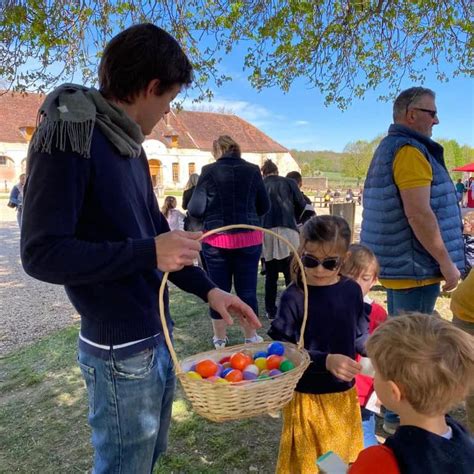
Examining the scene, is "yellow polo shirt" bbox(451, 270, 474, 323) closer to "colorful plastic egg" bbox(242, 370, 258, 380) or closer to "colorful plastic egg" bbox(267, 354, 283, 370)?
"colorful plastic egg" bbox(267, 354, 283, 370)

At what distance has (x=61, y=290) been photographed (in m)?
7.13

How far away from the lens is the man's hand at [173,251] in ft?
4.09

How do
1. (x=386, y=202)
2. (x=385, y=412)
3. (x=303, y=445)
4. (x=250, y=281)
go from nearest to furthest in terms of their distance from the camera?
(x=303, y=445), (x=386, y=202), (x=385, y=412), (x=250, y=281)

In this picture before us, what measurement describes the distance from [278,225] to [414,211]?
2.54 m

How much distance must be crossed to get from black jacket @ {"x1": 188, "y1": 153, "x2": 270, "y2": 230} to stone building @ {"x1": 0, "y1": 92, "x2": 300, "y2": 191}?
2673cm

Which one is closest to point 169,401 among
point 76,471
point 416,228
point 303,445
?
point 303,445

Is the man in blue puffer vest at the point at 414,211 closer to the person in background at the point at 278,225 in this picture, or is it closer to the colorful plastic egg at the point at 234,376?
the colorful plastic egg at the point at 234,376

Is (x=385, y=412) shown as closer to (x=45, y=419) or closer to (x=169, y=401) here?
(x=169, y=401)

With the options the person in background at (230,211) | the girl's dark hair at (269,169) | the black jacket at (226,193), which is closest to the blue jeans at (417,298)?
the person in background at (230,211)

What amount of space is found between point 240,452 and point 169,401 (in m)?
1.19

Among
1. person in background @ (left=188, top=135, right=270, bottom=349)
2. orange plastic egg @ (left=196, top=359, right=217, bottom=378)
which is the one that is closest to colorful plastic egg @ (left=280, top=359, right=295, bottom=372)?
orange plastic egg @ (left=196, top=359, right=217, bottom=378)

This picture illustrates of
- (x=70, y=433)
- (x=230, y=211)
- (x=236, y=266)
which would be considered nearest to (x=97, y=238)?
(x=70, y=433)

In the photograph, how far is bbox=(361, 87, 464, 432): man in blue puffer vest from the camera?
2.43 metres

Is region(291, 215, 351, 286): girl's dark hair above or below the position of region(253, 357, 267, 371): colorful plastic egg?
above
